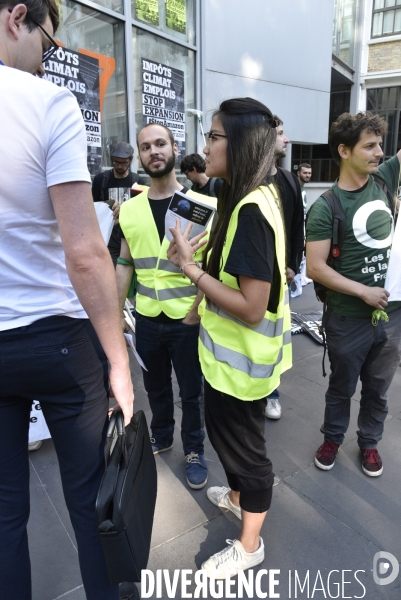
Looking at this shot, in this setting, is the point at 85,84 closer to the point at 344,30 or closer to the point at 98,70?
the point at 98,70

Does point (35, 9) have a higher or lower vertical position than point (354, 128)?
higher

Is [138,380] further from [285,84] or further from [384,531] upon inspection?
[285,84]

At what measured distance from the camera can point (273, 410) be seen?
3303mm

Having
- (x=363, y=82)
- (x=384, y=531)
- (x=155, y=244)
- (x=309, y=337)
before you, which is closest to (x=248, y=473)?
(x=384, y=531)

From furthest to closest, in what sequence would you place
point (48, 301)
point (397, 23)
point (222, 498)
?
point (397, 23) < point (222, 498) < point (48, 301)

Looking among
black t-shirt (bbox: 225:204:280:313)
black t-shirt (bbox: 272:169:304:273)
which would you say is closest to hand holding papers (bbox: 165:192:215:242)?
black t-shirt (bbox: 225:204:280:313)

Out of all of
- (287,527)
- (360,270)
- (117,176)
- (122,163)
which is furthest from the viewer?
(117,176)

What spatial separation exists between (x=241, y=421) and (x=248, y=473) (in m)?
0.23

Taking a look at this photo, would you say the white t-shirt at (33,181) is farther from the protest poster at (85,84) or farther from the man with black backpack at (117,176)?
the protest poster at (85,84)

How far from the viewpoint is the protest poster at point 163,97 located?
20.8 feet

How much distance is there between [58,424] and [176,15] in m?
7.00

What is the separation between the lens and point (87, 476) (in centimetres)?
143

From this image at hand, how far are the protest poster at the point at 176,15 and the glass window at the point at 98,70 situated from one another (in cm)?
103

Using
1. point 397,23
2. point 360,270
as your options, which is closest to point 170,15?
point 360,270
